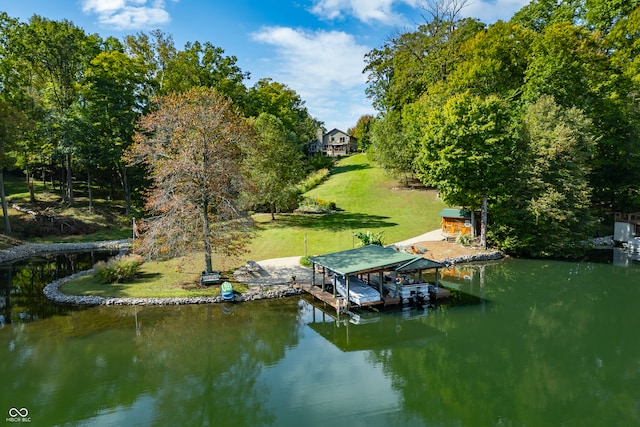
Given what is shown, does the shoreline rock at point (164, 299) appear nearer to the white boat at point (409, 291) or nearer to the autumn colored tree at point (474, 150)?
the white boat at point (409, 291)

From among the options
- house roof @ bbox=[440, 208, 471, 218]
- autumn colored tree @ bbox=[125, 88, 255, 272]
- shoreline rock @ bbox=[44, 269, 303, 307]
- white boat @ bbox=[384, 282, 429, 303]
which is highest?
autumn colored tree @ bbox=[125, 88, 255, 272]

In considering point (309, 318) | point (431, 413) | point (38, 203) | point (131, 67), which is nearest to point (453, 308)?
point (309, 318)

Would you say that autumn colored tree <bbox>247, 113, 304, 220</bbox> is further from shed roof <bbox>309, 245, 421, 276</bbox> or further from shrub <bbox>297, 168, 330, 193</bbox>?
shrub <bbox>297, 168, 330, 193</bbox>

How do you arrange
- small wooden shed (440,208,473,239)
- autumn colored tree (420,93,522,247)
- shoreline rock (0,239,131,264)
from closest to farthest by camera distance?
1. autumn colored tree (420,93,522,247)
2. shoreline rock (0,239,131,264)
3. small wooden shed (440,208,473,239)

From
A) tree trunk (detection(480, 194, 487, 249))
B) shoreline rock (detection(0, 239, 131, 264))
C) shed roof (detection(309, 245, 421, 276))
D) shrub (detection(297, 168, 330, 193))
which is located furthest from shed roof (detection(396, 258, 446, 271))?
shrub (detection(297, 168, 330, 193))

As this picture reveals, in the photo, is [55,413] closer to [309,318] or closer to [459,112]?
[309,318]

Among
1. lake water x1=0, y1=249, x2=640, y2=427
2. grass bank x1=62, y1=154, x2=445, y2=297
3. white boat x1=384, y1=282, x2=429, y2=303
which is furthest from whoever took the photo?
grass bank x1=62, y1=154, x2=445, y2=297
